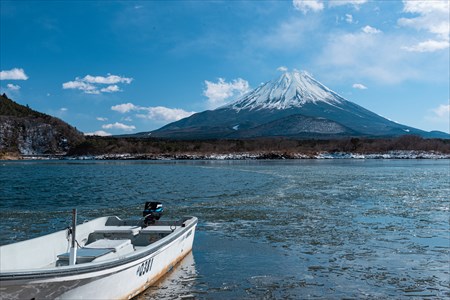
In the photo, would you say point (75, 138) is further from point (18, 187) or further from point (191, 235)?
point (191, 235)

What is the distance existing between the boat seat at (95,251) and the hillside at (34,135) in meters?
166

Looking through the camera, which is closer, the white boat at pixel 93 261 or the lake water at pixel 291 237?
the white boat at pixel 93 261

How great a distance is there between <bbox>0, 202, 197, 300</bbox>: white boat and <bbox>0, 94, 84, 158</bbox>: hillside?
16401 cm

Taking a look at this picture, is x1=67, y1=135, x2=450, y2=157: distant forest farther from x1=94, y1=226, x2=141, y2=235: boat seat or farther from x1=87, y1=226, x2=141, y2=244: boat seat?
x1=87, y1=226, x2=141, y2=244: boat seat

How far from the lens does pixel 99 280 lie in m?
8.15

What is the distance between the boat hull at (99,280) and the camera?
23.1ft

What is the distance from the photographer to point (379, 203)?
2642 cm

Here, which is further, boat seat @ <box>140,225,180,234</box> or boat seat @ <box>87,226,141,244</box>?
boat seat @ <box>140,225,180,234</box>

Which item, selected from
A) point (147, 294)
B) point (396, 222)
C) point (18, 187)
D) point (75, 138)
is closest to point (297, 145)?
point (75, 138)

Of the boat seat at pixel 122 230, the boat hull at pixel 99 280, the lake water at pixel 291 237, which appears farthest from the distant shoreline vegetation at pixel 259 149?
the boat hull at pixel 99 280

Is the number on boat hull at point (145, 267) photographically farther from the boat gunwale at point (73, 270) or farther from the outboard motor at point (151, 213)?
the outboard motor at point (151, 213)

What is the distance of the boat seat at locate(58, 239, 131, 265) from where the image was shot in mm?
9375

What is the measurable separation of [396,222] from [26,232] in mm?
15754

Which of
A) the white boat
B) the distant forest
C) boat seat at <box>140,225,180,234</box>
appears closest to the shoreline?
the distant forest
